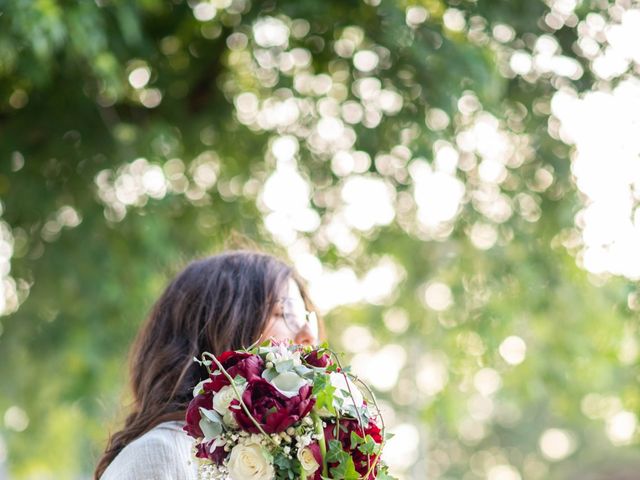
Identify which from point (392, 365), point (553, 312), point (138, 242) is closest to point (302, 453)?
point (138, 242)

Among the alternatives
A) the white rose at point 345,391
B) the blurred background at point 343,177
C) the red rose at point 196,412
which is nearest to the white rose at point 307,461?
the white rose at point 345,391

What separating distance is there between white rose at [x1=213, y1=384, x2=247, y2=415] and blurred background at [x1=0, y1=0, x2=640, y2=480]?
265 cm

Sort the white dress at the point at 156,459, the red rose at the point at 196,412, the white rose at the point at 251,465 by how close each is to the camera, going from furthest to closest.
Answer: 1. the white dress at the point at 156,459
2. the red rose at the point at 196,412
3. the white rose at the point at 251,465

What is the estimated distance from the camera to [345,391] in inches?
94.7

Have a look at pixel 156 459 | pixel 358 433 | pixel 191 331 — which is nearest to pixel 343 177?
pixel 191 331

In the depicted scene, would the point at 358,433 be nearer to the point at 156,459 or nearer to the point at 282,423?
the point at 282,423

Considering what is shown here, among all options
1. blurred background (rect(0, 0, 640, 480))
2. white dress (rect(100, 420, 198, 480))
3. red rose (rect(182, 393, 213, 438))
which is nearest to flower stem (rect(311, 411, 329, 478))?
red rose (rect(182, 393, 213, 438))

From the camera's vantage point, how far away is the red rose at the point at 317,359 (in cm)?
246

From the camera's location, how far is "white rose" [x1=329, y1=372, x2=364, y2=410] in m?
2.39

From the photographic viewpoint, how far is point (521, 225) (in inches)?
278

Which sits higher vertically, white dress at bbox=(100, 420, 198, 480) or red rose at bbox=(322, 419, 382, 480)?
red rose at bbox=(322, 419, 382, 480)

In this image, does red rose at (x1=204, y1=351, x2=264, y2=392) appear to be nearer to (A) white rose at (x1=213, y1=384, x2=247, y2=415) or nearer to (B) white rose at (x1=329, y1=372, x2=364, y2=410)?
(A) white rose at (x1=213, y1=384, x2=247, y2=415)

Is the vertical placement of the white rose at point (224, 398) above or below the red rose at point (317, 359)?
below

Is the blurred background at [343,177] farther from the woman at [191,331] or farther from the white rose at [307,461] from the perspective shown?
the white rose at [307,461]
